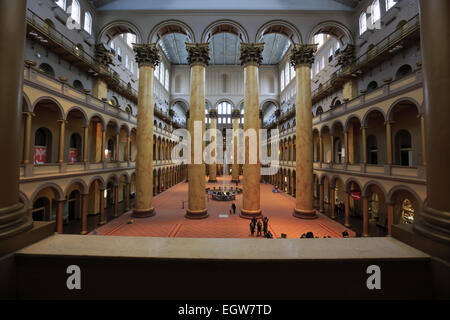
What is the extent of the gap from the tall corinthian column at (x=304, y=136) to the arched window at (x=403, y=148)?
5.71 meters

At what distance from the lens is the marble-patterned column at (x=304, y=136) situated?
16.0 meters

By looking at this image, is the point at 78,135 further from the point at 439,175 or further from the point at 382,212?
the point at 382,212

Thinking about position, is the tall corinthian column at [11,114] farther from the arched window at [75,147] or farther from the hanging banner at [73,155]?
the arched window at [75,147]

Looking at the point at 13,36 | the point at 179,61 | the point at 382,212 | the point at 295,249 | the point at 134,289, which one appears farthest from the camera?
the point at 179,61

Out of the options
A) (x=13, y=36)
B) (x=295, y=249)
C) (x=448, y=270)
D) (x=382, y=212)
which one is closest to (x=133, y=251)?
(x=295, y=249)

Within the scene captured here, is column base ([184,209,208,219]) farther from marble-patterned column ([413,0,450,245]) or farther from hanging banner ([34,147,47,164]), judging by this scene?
marble-patterned column ([413,0,450,245])

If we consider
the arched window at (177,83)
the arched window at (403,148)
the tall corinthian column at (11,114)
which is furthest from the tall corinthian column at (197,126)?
the arched window at (177,83)

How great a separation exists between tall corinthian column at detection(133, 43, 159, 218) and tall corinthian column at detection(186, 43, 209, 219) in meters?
3.39

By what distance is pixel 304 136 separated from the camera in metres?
16.0

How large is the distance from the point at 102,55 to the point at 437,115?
23.0 metres

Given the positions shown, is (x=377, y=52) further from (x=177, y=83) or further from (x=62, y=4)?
(x=177, y=83)

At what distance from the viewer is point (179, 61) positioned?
39750 mm

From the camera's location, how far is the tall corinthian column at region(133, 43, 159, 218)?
16.3m

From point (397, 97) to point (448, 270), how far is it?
43.0ft
